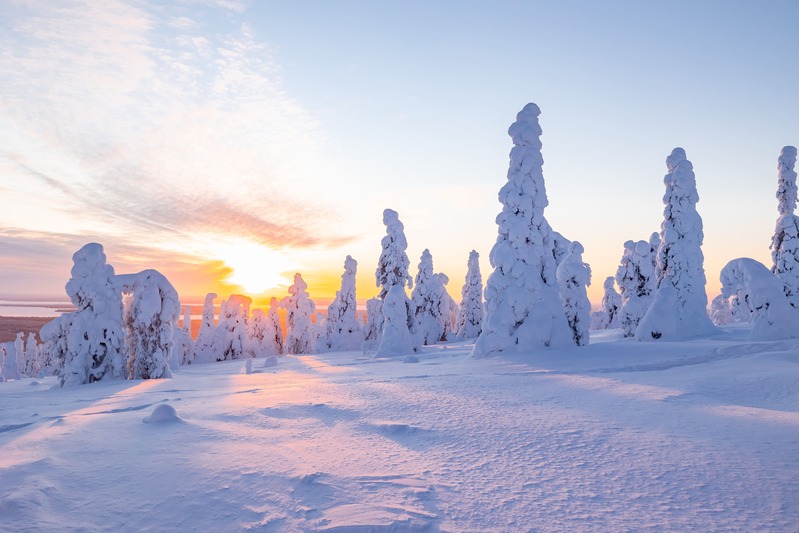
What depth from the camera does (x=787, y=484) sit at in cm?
347

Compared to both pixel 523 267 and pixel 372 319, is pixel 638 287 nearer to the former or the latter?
pixel 523 267

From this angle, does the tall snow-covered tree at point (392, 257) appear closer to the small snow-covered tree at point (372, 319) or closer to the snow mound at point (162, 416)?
the small snow-covered tree at point (372, 319)

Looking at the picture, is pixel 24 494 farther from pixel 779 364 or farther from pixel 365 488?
pixel 779 364

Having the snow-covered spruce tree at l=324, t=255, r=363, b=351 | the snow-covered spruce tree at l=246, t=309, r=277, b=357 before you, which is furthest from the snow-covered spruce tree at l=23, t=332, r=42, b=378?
the snow-covered spruce tree at l=324, t=255, r=363, b=351

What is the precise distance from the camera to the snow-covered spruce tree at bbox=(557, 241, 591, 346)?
19641mm

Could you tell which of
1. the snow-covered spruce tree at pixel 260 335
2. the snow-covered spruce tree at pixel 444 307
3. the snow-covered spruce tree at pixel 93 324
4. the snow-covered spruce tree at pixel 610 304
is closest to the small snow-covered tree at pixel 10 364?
the snow-covered spruce tree at pixel 260 335

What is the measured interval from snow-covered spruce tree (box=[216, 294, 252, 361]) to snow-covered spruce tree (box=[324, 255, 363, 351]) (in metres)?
8.96

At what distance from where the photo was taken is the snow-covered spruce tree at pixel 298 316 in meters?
45.8

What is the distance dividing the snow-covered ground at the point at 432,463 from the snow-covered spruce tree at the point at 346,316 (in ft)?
114

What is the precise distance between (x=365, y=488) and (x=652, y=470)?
2.67 metres

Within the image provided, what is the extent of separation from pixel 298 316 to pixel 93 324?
1170 inches

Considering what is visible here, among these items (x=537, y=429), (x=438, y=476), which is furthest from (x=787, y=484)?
(x=438, y=476)

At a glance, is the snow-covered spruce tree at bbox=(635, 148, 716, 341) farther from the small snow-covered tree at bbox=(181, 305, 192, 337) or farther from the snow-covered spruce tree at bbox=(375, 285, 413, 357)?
the small snow-covered tree at bbox=(181, 305, 192, 337)

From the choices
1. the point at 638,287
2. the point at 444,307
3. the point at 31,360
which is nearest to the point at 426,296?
the point at 444,307
